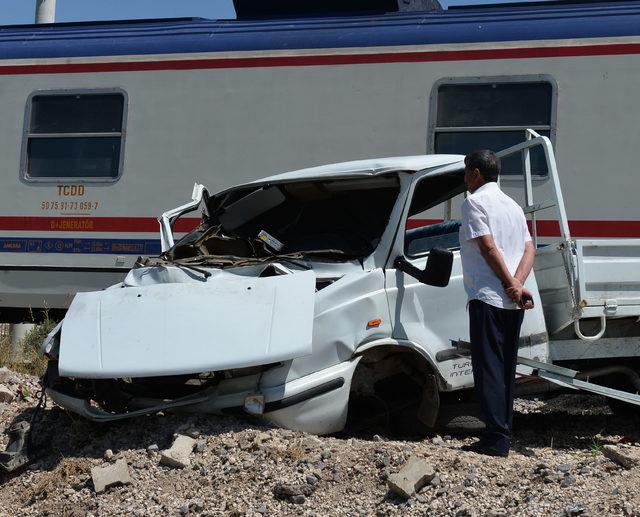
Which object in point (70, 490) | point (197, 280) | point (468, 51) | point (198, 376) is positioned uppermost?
point (468, 51)

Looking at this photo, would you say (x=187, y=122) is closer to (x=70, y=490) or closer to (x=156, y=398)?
(x=156, y=398)

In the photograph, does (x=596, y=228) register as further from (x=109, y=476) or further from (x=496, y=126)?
(x=109, y=476)

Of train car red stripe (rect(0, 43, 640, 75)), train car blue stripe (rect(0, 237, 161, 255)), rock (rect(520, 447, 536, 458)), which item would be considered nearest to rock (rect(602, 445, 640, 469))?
rock (rect(520, 447, 536, 458))

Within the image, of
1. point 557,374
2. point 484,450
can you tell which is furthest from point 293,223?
point 484,450

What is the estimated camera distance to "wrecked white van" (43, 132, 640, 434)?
5.54 m

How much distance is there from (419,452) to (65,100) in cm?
644

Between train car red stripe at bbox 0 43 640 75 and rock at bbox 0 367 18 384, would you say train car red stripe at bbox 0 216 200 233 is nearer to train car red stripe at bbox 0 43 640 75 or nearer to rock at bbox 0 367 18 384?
train car red stripe at bbox 0 43 640 75

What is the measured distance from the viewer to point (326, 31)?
9.66 metres

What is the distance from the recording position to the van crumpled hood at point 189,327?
5410mm

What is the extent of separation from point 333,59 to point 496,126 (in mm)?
1736

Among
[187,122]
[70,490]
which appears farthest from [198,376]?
[187,122]

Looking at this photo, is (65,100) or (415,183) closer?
(415,183)

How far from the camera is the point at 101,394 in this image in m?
5.89

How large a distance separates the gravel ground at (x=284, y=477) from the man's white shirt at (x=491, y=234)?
3.06ft
